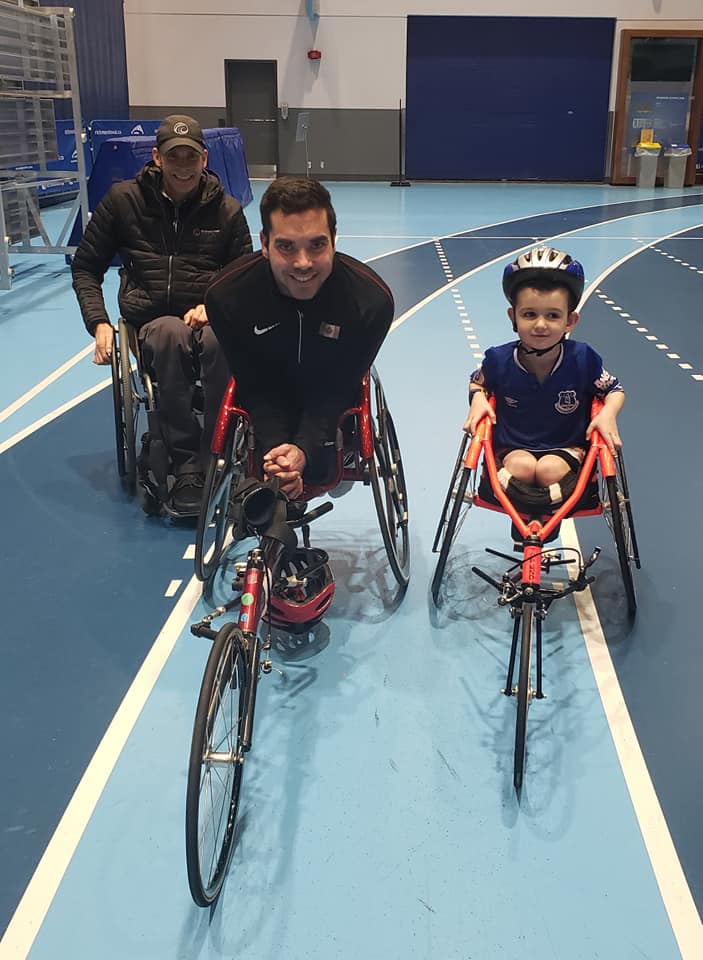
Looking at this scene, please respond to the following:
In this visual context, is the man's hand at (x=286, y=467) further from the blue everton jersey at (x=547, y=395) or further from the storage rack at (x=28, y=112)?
the storage rack at (x=28, y=112)

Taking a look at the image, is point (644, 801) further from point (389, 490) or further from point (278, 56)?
point (278, 56)

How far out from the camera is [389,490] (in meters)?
2.90

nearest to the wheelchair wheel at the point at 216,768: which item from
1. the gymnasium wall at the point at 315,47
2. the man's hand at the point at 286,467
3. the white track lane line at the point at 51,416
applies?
the man's hand at the point at 286,467

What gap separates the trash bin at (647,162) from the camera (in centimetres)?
1709

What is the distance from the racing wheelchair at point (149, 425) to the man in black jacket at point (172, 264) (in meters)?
0.04

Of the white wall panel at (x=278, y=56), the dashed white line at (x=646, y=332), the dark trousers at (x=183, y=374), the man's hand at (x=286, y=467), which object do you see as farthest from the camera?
the white wall panel at (x=278, y=56)

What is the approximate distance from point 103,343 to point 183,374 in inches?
12.9

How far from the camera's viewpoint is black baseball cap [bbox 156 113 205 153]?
3.42 metres

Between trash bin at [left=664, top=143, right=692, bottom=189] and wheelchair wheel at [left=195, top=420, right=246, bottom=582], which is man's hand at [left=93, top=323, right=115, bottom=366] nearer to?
wheelchair wheel at [left=195, top=420, right=246, bottom=582]

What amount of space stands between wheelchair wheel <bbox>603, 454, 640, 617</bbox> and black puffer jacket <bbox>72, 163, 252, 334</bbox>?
183 cm

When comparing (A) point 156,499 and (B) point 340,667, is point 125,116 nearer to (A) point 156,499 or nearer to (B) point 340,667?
(A) point 156,499

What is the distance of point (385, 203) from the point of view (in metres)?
14.6

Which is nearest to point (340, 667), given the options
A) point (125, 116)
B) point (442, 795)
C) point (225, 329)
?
point (442, 795)

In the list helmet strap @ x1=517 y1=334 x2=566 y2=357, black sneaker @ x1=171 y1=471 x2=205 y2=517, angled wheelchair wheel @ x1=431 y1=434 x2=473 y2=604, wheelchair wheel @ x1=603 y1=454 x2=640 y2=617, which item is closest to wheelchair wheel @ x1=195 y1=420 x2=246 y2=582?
black sneaker @ x1=171 y1=471 x2=205 y2=517
